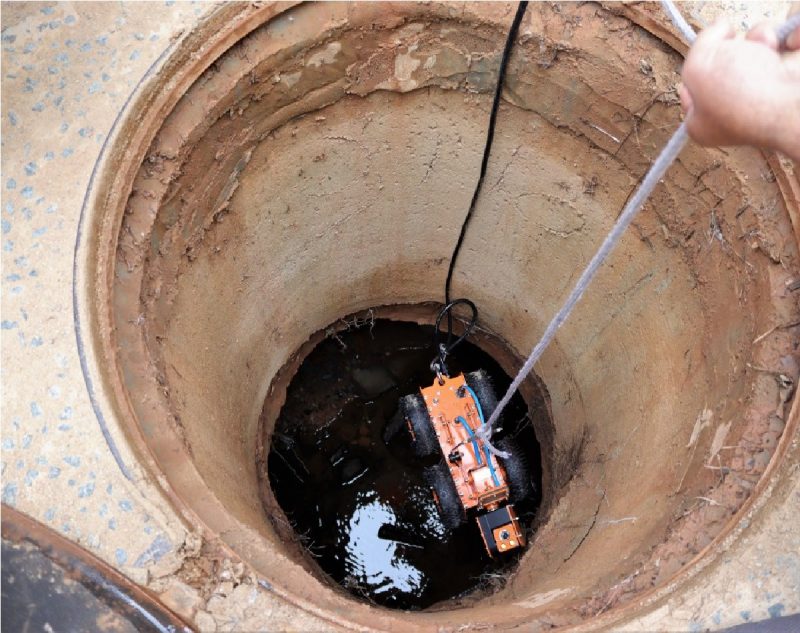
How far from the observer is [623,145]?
10.7ft

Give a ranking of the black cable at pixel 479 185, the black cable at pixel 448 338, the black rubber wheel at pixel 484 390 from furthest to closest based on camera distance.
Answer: the black cable at pixel 448 338
the black rubber wheel at pixel 484 390
the black cable at pixel 479 185

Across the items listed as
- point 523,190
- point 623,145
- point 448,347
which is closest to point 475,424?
point 448,347

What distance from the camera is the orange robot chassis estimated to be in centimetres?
375

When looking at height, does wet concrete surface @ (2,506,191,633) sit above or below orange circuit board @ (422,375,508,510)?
below

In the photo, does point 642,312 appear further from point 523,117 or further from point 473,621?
point 473,621

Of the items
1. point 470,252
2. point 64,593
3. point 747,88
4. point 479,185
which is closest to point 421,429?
point 470,252

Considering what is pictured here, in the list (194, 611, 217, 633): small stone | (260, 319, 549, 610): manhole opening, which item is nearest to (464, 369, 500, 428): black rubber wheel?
(260, 319, 549, 610): manhole opening

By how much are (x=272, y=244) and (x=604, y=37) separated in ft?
6.64

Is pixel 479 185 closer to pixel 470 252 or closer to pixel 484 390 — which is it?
pixel 470 252

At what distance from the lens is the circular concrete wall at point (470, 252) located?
8.16ft

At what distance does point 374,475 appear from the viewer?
4.20 m

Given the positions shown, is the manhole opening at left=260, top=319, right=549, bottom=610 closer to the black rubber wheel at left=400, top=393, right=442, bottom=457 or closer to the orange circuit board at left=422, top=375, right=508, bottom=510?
the black rubber wheel at left=400, top=393, right=442, bottom=457

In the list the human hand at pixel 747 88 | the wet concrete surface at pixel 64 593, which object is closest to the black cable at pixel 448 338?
the wet concrete surface at pixel 64 593

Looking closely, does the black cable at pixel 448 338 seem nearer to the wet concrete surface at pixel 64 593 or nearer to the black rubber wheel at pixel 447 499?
the black rubber wheel at pixel 447 499
